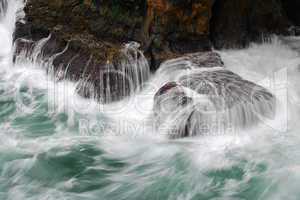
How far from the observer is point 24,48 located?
10.1 meters

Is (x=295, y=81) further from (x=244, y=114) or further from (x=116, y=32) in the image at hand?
(x=116, y=32)

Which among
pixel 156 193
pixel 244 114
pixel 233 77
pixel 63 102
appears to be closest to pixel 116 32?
pixel 63 102

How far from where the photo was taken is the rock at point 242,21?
32.7 feet

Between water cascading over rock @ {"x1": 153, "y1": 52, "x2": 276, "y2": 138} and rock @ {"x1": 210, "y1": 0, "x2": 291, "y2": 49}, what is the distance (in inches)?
83.9

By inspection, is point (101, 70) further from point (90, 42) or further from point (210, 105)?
point (210, 105)

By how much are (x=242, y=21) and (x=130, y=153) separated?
14.9 ft

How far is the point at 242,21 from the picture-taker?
33.3 feet

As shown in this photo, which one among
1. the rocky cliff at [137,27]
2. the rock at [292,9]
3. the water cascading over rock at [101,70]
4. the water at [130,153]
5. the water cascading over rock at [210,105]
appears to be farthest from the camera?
the rock at [292,9]

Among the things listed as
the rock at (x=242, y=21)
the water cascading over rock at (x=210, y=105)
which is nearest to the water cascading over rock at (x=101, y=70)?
the water cascading over rock at (x=210, y=105)

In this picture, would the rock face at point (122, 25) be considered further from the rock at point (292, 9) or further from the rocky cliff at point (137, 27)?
the rock at point (292, 9)

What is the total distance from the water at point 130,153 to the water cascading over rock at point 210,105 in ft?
0.52

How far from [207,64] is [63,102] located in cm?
279

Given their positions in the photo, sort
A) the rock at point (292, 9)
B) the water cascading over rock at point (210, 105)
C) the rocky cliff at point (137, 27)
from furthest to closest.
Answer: the rock at point (292, 9) → the rocky cliff at point (137, 27) → the water cascading over rock at point (210, 105)

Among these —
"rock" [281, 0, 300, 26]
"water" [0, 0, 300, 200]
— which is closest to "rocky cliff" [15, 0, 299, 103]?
"rock" [281, 0, 300, 26]
